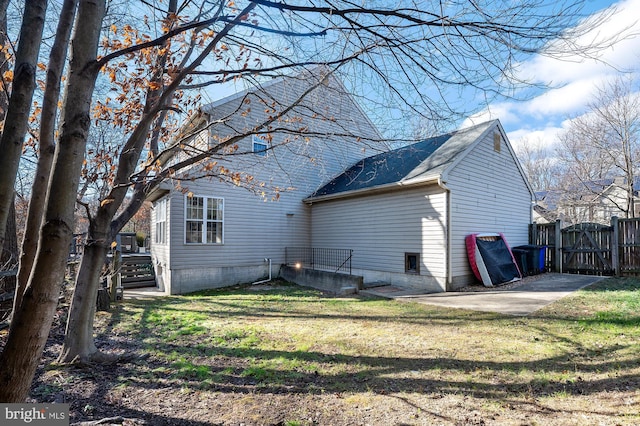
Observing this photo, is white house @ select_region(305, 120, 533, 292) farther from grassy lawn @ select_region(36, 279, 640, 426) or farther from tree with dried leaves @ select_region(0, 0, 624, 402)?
tree with dried leaves @ select_region(0, 0, 624, 402)

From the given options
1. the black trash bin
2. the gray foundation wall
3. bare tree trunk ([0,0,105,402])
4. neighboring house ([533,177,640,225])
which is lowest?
the gray foundation wall

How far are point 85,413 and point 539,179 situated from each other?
35261 mm

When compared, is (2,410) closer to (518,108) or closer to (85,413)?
(85,413)

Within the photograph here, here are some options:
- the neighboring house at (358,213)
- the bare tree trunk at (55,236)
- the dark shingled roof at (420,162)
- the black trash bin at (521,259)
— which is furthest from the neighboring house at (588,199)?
the bare tree trunk at (55,236)

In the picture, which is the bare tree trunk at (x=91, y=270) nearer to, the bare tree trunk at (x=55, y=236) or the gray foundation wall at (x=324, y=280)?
the bare tree trunk at (x=55, y=236)

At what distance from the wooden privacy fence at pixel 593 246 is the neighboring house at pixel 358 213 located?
2.80ft

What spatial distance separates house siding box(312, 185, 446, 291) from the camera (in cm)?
944

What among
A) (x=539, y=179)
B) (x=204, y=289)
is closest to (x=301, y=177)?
(x=204, y=289)

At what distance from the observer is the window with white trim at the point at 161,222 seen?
11.7 m

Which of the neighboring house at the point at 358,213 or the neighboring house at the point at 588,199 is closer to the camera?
the neighboring house at the point at 358,213

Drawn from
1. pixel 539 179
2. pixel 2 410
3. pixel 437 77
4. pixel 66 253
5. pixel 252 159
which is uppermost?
pixel 539 179

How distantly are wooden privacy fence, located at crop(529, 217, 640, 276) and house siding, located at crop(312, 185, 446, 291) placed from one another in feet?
18.6

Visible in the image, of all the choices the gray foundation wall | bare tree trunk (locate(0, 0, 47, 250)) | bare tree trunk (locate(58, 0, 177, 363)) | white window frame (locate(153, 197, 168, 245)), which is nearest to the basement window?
the gray foundation wall

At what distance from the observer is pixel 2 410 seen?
191cm
